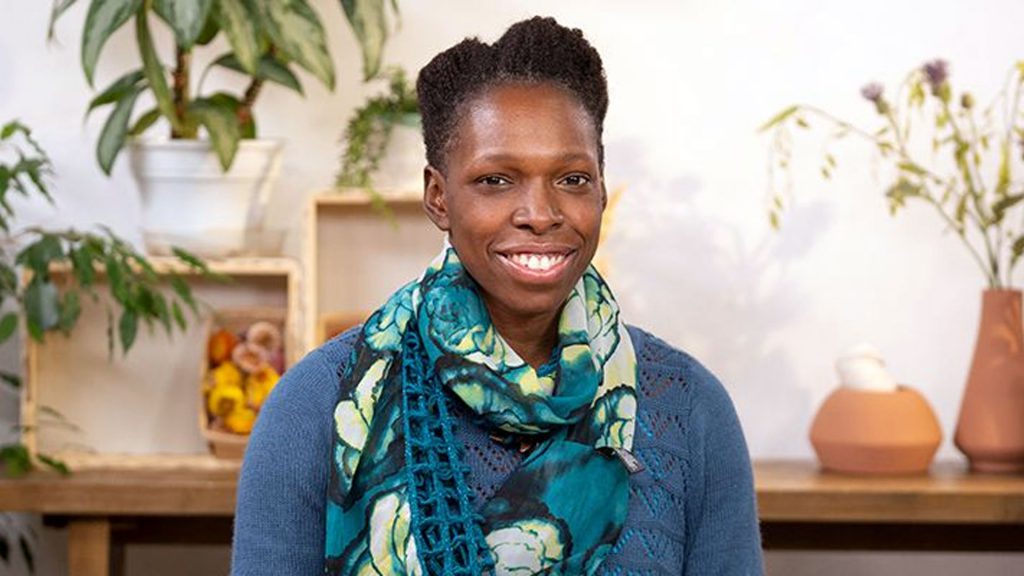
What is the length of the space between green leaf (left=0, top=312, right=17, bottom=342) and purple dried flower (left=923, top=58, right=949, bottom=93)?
149 cm

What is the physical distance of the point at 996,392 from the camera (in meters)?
2.89

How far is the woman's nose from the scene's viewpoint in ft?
4.65

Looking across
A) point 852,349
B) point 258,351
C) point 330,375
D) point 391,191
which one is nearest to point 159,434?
point 258,351

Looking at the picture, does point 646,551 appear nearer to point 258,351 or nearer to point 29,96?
point 258,351

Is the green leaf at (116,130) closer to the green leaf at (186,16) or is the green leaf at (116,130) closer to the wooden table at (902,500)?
the green leaf at (186,16)

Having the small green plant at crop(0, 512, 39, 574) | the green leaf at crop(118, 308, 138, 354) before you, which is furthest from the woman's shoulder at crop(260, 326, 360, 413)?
the small green plant at crop(0, 512, 39, 574)

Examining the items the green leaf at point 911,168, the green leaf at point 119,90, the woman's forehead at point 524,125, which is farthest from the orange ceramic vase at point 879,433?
the woman's forehead at point 524,125

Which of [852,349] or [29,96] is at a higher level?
[29,96]

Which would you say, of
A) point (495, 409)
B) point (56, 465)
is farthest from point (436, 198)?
point (56, 465)

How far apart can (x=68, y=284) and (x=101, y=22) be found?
0.47 m

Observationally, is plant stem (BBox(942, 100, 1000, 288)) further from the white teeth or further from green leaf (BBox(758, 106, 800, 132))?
the white teeth

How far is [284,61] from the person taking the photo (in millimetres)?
2865

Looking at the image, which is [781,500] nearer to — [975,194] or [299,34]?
[975,194]

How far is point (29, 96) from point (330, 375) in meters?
1.77
